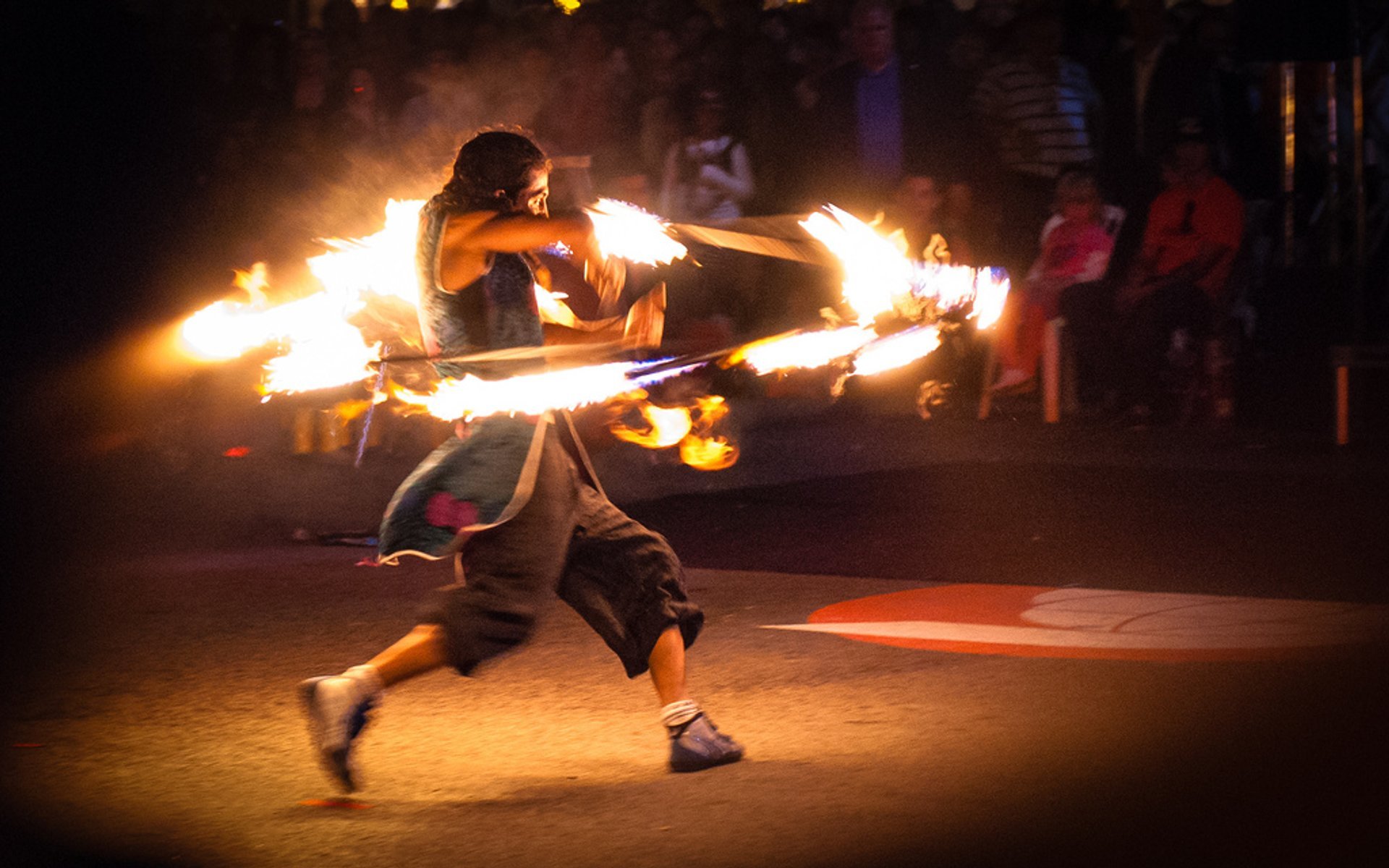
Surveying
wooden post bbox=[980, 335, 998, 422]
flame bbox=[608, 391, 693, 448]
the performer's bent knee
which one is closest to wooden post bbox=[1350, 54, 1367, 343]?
wooden post bbox=[980, 335, 998, 422]

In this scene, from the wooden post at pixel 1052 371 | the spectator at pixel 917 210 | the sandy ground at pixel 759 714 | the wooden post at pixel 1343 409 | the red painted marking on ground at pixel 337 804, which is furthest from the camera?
the wooden post at pixel 1052 371

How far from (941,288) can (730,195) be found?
6.98 meters

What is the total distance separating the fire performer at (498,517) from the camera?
197 inches

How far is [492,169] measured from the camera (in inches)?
199

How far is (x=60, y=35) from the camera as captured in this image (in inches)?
485

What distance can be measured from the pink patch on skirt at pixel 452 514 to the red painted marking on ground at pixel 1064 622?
218 cm

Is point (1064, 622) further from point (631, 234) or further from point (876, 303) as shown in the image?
point (631, 234)

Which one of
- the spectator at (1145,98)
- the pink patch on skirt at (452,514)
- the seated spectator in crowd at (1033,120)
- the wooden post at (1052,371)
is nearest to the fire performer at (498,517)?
the pink patch on skirt at (452,514)

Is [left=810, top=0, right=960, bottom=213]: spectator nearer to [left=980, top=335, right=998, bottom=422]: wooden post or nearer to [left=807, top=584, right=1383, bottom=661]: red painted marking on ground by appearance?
[left=980, top=335, right=998, bottom=422]: wooden post

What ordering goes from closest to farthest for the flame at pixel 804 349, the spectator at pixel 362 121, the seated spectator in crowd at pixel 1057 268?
the flame at pixel 804 349, the seated spectator in crowd at pixel 1057 268, the spectator at pixel 362 121

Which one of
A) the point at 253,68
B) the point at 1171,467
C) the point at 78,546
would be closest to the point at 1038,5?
the point at 1171,467

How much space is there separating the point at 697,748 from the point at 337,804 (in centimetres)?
102

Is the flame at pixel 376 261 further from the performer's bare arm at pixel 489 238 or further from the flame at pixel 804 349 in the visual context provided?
the flame at pixel 804 349

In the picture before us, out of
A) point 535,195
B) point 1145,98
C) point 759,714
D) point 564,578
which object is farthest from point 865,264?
point 1145,98
